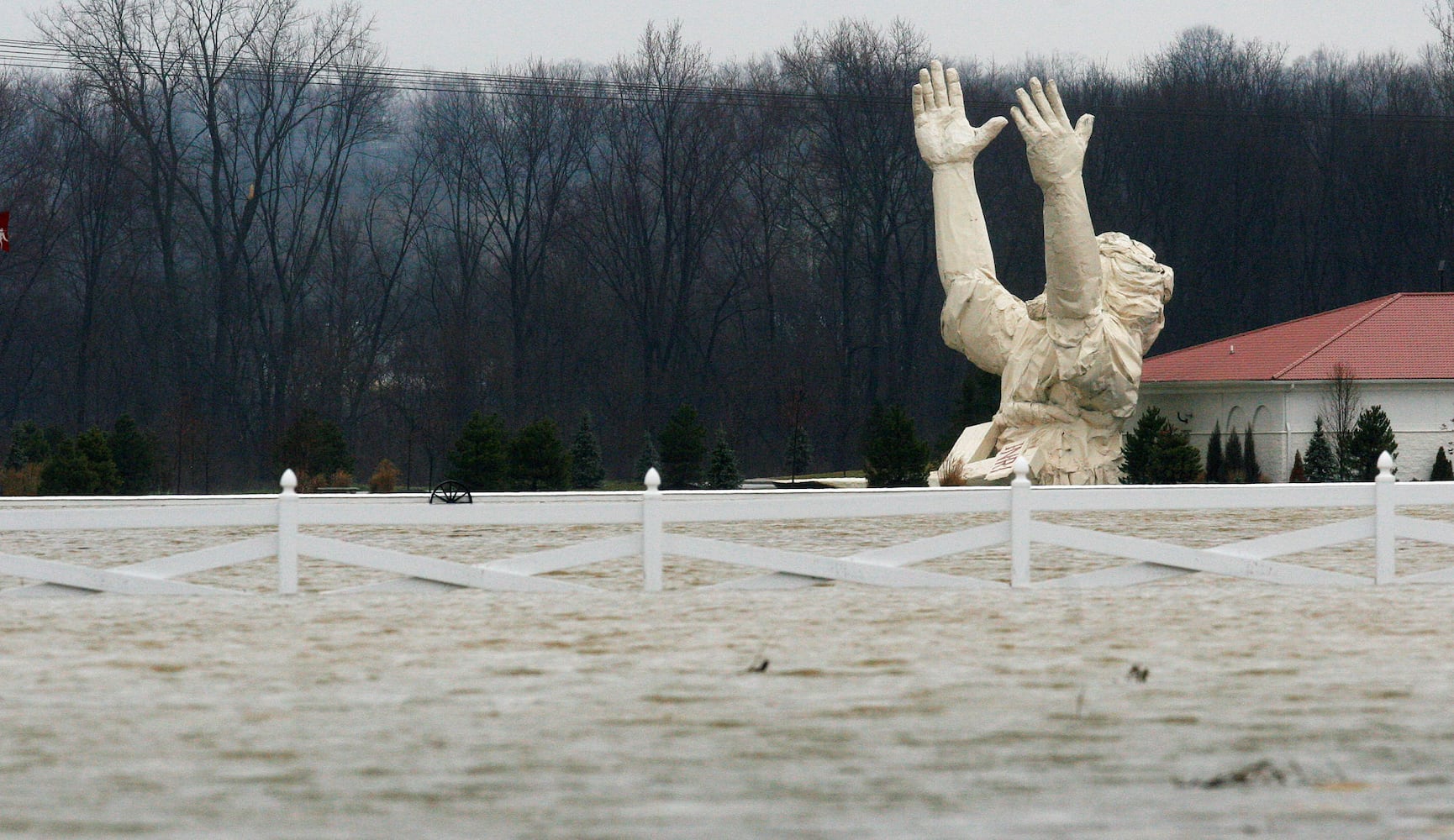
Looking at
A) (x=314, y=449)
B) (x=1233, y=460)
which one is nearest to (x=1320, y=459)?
(x=1233, y=460)

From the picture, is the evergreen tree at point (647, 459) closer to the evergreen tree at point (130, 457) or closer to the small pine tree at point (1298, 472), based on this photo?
the evergreen tree at point (130, 457)

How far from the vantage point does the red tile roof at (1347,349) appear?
122 ft

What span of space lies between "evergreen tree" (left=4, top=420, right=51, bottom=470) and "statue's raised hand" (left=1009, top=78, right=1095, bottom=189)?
24352mm

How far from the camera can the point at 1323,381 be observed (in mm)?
36500

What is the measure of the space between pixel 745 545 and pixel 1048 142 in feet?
66.6

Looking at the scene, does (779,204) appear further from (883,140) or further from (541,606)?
(541,606)

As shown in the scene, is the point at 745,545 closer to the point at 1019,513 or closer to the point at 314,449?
the point at 1019,513

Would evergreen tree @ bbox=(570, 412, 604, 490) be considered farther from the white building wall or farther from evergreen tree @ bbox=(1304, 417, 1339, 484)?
evergreen tree @ bbox=(1304, 417, 1339, 484)

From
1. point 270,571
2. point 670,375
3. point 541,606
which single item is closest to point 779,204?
point 670,375

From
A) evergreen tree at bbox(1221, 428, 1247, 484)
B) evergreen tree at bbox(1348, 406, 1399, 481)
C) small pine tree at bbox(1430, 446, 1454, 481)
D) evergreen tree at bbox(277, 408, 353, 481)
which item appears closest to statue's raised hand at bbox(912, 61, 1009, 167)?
evergreen tree at bbox(1221, 428, 1247, 484)

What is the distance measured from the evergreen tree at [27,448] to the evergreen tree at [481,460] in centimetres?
1069

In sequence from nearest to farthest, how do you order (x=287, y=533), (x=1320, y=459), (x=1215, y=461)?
1. (x=287, y=533)
2. (x=1320, y=459)
3. (x=1215, y=461)

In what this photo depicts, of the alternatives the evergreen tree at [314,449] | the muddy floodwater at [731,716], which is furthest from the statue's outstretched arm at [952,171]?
the muddy floodwater at [731,716]

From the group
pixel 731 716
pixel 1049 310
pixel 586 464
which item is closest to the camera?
pixel 731 716
